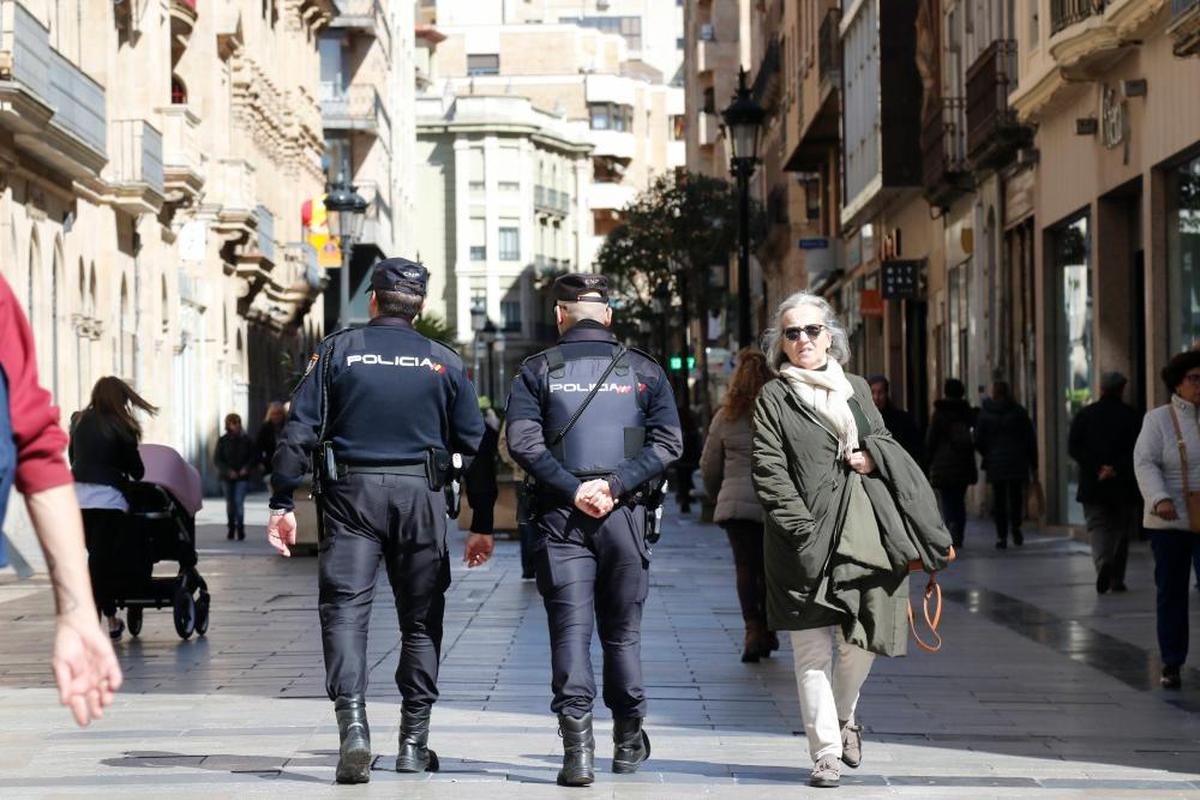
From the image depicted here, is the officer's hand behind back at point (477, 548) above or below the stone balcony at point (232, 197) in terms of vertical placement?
below

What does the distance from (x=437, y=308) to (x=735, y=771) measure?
123167 millimetres

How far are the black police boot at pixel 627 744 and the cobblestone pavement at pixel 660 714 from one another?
0.06 m

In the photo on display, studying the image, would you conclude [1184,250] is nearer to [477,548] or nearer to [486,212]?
[477,548]

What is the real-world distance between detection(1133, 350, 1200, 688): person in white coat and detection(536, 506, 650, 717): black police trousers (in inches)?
162

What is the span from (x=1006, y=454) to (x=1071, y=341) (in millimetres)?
2642

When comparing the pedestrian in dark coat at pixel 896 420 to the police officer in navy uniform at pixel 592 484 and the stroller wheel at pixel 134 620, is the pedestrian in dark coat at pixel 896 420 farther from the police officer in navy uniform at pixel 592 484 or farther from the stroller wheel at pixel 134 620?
the police officer in navy uniform at pixel 592 484

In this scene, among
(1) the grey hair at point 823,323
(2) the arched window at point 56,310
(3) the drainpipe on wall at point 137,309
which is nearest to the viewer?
(1) the grey hair at point 823,323

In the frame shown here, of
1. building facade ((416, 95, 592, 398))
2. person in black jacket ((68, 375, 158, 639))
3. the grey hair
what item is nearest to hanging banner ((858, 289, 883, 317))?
person in black jacket ((68, 375, 158, 639))

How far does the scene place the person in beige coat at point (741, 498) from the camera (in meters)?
13.7

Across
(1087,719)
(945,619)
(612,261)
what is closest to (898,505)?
(1087,719)

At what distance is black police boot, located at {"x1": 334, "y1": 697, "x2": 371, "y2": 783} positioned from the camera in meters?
8.99

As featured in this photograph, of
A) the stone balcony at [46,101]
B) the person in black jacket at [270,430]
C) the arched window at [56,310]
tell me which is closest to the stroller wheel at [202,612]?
the person in black jacket at [270,430]

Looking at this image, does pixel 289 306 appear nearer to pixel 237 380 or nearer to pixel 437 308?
pixel 237 380

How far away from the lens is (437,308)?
434ft
